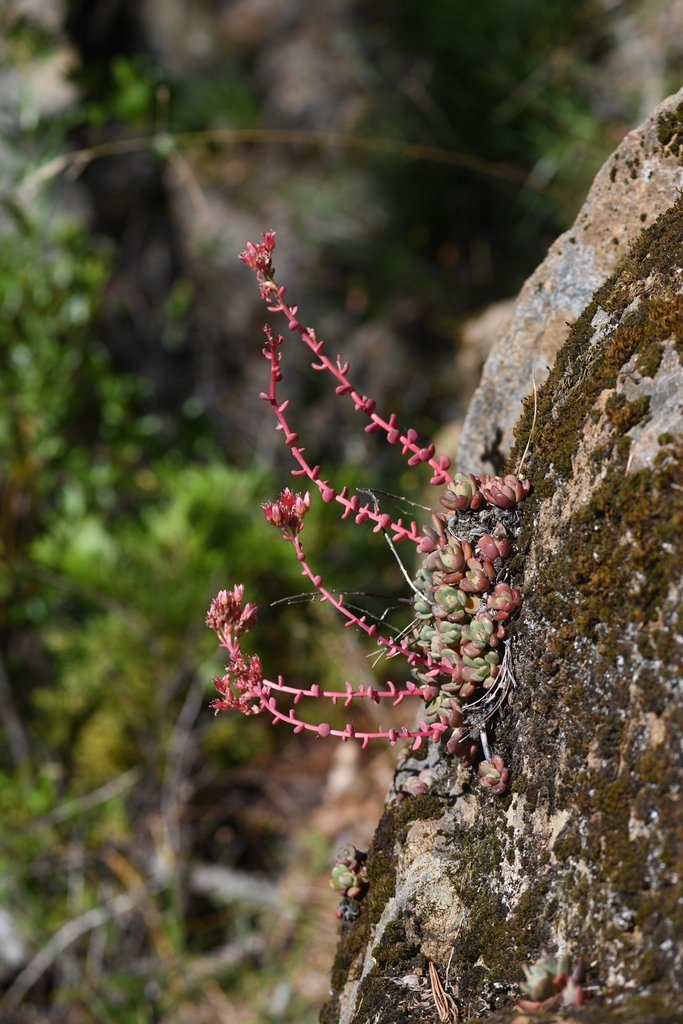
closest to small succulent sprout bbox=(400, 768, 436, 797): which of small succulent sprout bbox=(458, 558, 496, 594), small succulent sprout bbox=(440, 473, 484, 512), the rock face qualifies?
the rock face

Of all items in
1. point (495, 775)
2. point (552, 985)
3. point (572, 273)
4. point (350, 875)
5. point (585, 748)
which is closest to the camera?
point (552, 985)

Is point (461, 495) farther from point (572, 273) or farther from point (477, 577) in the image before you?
point (572, 273)

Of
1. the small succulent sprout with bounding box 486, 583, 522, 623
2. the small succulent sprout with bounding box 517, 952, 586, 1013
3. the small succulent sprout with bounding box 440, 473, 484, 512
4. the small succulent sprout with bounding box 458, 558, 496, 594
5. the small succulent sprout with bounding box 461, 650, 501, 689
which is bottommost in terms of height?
the small succulent sprout with bounding box 517, 952, 586, 1013

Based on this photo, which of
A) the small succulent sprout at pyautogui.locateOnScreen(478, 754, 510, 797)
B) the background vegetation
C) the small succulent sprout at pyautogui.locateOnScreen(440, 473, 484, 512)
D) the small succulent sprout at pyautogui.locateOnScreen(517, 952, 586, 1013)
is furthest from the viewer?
the background vegetation

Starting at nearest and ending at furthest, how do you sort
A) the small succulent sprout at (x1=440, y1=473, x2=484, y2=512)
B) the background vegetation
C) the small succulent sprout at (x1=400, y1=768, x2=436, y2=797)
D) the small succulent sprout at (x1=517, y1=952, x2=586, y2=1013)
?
the small succulent sprout at (x1=517, y1=952, x2=586, y2=1013), the small succulent sprout at (x1=440, y1=473, x2=484, y2=512), the small succulent sprout at (x1=400, y1=768, x2=436, y2=797), the background vegetation

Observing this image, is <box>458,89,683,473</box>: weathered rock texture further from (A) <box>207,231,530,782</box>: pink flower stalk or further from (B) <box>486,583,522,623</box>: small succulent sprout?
(B) <box>486,583,522,623</box>: small succulent sprout

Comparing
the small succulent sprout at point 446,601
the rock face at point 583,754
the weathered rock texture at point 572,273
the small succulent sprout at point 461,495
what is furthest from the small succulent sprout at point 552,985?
the weathered rock texture at point 572,273

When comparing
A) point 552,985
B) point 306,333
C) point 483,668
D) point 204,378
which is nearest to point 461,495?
point 483,668
